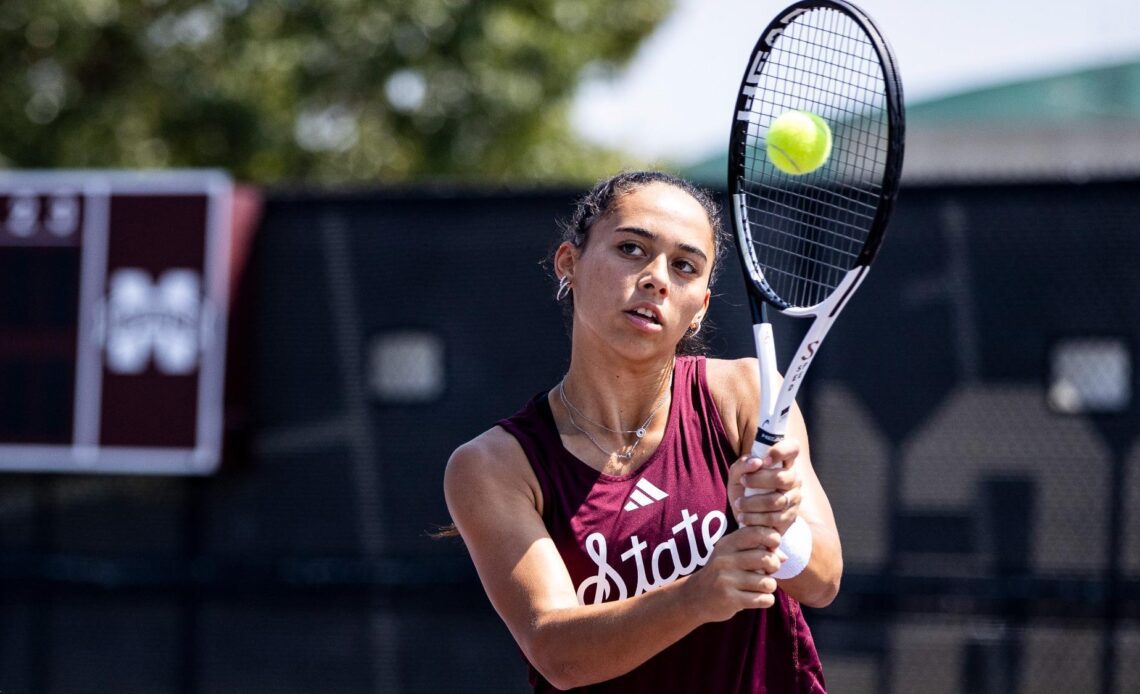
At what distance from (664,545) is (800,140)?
86cm

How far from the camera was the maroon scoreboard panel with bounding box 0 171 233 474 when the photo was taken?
612 cm

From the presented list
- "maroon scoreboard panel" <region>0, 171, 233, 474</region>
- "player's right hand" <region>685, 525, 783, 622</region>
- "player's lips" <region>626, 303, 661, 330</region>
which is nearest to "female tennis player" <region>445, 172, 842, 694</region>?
"player's lips" <region>626, 303, 661, 330</region>

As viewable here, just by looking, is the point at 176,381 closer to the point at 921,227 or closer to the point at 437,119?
the point at 921,227

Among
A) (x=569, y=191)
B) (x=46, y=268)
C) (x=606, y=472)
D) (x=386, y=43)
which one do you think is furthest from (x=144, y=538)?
(x=386, y=43)

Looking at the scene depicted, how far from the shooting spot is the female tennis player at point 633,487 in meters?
2.54

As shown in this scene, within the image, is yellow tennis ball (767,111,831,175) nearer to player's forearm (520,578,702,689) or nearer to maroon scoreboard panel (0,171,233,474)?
player's forearm (520,578,702,689)

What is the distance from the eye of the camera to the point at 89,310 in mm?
6195

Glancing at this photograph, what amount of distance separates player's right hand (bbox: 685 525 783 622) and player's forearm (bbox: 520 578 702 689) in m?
0.03

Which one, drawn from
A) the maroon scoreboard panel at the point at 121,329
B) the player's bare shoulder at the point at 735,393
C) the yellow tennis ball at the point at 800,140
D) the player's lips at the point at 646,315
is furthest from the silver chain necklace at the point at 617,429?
the maroon scoreboard panel at the point at 121,329

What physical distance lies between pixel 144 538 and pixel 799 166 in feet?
14.1

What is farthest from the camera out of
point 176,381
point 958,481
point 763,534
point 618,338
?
point 176,381

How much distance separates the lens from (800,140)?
282cm

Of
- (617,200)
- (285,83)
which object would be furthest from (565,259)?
(285,83)

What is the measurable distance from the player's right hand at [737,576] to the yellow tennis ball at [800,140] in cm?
87
